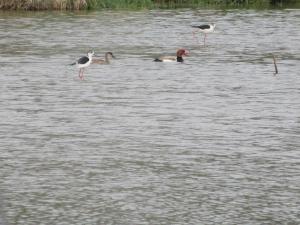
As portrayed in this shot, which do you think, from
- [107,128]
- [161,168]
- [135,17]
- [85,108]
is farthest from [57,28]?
[161,168]

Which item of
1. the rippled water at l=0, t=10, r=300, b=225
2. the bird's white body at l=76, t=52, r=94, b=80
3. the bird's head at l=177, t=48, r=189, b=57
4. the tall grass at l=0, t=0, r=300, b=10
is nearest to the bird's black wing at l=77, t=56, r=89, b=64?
the bird's white body at l=76, t=52, r=94, b=80

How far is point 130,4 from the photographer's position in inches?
1667

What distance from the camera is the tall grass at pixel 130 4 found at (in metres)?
40.0

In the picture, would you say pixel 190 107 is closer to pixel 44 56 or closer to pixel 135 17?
pixel 44 56

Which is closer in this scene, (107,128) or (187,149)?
(187,149)

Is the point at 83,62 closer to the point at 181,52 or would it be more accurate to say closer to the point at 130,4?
the point at 181,52

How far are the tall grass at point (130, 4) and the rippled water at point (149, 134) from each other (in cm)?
888

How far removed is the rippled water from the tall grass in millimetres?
8880

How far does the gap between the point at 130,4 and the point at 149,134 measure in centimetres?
2658

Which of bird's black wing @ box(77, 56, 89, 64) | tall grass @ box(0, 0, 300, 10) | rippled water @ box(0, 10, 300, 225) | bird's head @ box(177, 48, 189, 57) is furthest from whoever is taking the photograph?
tall grass @ box(0, 0, 300, 10)

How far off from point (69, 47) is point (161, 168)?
1607cm

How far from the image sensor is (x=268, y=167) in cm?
1389

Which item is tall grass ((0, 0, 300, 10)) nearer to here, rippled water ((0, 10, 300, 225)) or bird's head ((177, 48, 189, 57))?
rippled water ((0, 10, 300, 225))

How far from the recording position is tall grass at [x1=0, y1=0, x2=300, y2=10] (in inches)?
1576
